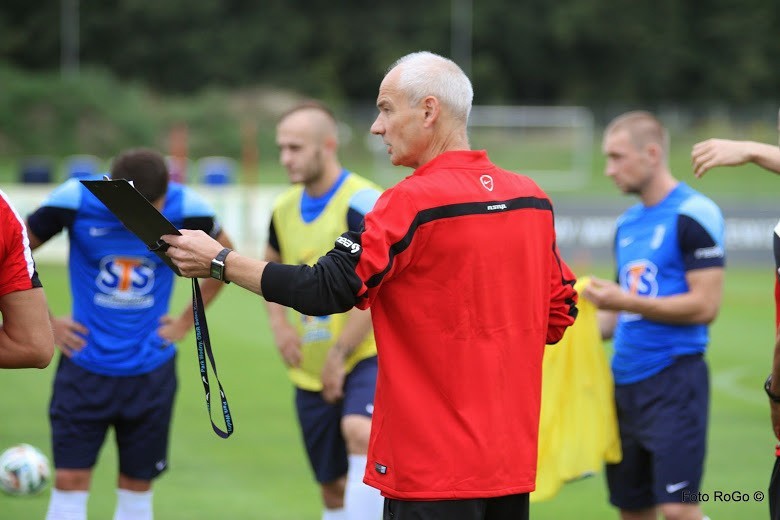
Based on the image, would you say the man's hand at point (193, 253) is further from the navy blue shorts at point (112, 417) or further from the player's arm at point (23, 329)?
the navy blue shorts at point (112, 417)

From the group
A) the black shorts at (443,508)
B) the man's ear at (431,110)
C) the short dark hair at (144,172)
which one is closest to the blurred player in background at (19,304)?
the black shorts at (443,508)

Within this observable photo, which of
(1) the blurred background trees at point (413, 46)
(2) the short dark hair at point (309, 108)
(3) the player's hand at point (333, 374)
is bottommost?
(3) the player's hand at point (333, 374)

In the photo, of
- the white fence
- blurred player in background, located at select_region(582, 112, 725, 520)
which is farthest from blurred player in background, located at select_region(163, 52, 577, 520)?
the white fence

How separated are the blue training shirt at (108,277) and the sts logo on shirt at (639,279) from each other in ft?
7.54

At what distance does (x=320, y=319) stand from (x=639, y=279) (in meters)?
1.78

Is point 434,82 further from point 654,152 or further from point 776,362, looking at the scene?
point 654,152

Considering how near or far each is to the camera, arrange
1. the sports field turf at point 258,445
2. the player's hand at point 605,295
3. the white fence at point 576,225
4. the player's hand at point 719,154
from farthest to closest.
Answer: the white fence at point 576,225 → the sports field turf at point 258,445 → the player's hand at point 605,295 → the player's hand at point 719,154

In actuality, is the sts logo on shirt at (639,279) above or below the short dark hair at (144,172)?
below

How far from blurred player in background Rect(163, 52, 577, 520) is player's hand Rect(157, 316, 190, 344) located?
7.77 ft

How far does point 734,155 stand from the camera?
4.77 metres

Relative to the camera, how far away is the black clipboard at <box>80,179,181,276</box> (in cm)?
390

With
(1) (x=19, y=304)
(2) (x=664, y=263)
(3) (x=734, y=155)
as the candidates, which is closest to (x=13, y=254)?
(1) (x=19, y=304)

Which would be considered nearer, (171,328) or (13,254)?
(13,254)

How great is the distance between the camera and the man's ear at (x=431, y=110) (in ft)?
13.5
